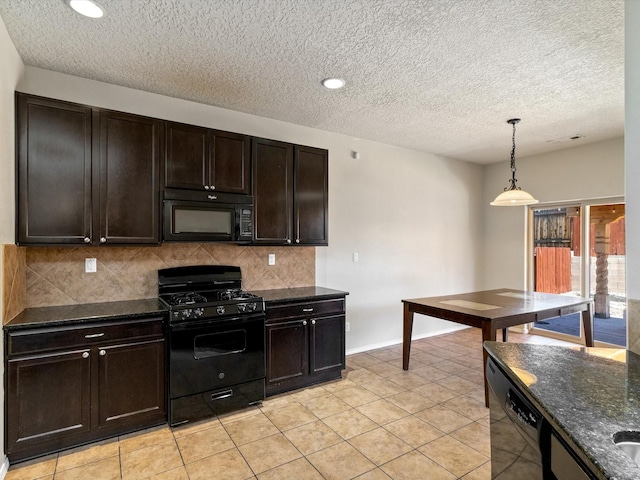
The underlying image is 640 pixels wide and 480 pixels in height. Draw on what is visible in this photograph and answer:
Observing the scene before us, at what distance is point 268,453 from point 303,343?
1065 millimetres

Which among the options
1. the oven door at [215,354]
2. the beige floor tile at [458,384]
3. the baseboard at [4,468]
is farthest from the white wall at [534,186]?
the baseboard at [4,468]

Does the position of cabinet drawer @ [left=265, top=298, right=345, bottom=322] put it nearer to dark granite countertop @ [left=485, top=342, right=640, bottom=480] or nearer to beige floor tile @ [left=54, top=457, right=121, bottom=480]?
beige floor tile @ [left=54, top=457, right=121, bottom=480]

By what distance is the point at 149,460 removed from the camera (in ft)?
7.32

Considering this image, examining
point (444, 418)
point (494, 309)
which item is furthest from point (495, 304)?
point (444, 418)

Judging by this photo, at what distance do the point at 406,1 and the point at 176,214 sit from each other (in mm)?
2194

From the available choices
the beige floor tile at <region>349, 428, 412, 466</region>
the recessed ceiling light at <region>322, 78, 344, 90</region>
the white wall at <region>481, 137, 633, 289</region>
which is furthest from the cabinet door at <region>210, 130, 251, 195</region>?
the white wall at <region>481, 137, 633, 289</region>

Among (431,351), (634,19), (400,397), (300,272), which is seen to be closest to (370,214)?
(300,272)

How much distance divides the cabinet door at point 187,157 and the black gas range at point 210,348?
2.63 feet

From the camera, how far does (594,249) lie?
4836mm

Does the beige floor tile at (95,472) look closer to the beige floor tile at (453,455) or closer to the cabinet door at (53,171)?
the cabinet door at (53,171)

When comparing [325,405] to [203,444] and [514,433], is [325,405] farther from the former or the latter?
[514,433]

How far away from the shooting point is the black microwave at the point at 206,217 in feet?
9.33

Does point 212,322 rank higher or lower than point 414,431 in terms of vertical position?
higher

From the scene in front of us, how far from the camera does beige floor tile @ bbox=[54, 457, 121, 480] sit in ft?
6.79
